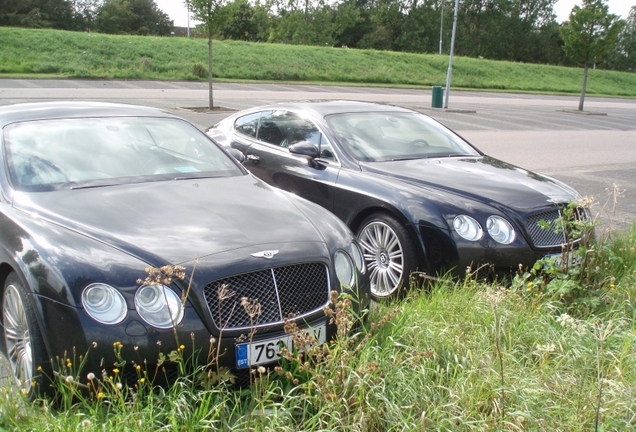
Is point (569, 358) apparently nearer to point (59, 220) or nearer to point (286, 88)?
point (59, 220)

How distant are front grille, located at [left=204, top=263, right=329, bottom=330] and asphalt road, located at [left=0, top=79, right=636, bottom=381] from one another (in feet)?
4.59

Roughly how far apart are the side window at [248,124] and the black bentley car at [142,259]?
2.46m

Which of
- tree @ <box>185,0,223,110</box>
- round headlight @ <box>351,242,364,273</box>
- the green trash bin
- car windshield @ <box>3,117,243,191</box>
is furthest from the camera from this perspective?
the green trash bin

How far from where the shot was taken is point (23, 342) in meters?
3.29

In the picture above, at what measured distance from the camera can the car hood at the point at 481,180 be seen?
5.12 m

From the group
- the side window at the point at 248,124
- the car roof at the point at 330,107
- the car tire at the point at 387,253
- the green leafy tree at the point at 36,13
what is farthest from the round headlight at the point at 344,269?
the green leafy tree at the point at 36,13

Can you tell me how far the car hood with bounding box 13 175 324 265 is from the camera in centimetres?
338

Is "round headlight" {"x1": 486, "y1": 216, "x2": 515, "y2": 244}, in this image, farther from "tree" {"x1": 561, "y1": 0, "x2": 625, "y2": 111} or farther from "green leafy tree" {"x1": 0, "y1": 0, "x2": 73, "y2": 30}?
"green leafy tree" {"x1": 0, "y1": 0, "x2": 73, "y2": 30}

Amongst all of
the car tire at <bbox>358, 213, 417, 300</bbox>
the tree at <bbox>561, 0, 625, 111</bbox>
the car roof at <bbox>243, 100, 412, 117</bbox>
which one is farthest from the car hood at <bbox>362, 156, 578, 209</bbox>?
the tree at <bbox>561, 0, 625, 111</bbox>

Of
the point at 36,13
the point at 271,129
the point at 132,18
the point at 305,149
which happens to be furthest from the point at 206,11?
the point at 132,18

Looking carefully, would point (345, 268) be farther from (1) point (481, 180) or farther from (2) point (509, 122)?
(2) point (509, 122)

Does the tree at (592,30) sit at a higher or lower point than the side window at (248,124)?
higher

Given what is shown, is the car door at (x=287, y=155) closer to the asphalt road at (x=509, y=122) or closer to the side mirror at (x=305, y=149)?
the side mirror at (x=305, y=149)

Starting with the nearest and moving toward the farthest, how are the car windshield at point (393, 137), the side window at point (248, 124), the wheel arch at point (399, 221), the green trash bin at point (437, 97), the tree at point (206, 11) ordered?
1. the wheel arch at point (399, 221)
2. the car windshield at point (393, 137)
3. the side window at point (248, 124)
4. the tree at point (206, 11)
5. the green trash bin at point (437, 97)
